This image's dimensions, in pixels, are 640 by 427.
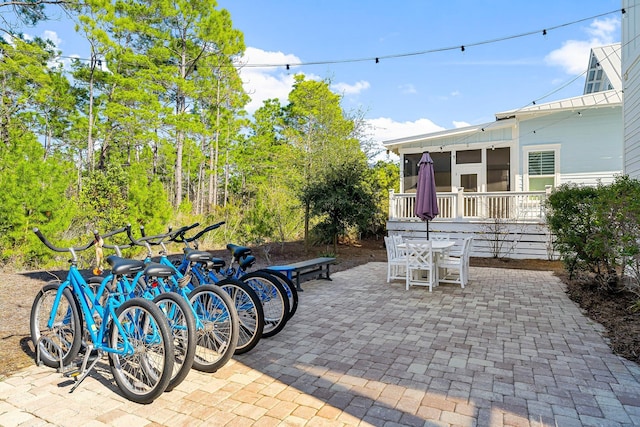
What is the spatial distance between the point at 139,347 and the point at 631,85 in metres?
9.45

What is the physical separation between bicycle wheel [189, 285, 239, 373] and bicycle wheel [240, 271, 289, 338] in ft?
2.49

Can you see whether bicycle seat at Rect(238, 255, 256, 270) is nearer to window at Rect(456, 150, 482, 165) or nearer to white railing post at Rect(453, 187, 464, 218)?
white railing post at Rect(453, 187, 464, 218)

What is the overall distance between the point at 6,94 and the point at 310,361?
72.2ft

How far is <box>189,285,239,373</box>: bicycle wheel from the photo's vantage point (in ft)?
10.2

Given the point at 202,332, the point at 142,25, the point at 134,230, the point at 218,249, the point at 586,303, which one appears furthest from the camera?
the point at 142,25

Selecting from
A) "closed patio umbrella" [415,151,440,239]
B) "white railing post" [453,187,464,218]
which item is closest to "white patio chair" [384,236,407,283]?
"closed patio umbrella" [415,151,440,239]

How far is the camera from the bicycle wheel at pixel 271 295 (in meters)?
4.00

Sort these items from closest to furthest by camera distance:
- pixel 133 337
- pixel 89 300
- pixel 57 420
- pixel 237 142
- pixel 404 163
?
pixel 57 420, pixel 133 337, pixel 89 300, pixel 404 163, pixel 237 142

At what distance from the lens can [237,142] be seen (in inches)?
1125

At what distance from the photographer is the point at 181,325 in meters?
2.96

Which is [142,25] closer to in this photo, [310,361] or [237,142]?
[237,142]

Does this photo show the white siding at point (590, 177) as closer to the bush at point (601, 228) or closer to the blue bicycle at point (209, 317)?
the bush at point (601, 228)

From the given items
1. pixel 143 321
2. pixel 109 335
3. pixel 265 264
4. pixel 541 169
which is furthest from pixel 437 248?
pixel 541 169

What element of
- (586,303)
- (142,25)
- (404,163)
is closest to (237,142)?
(142,25)
